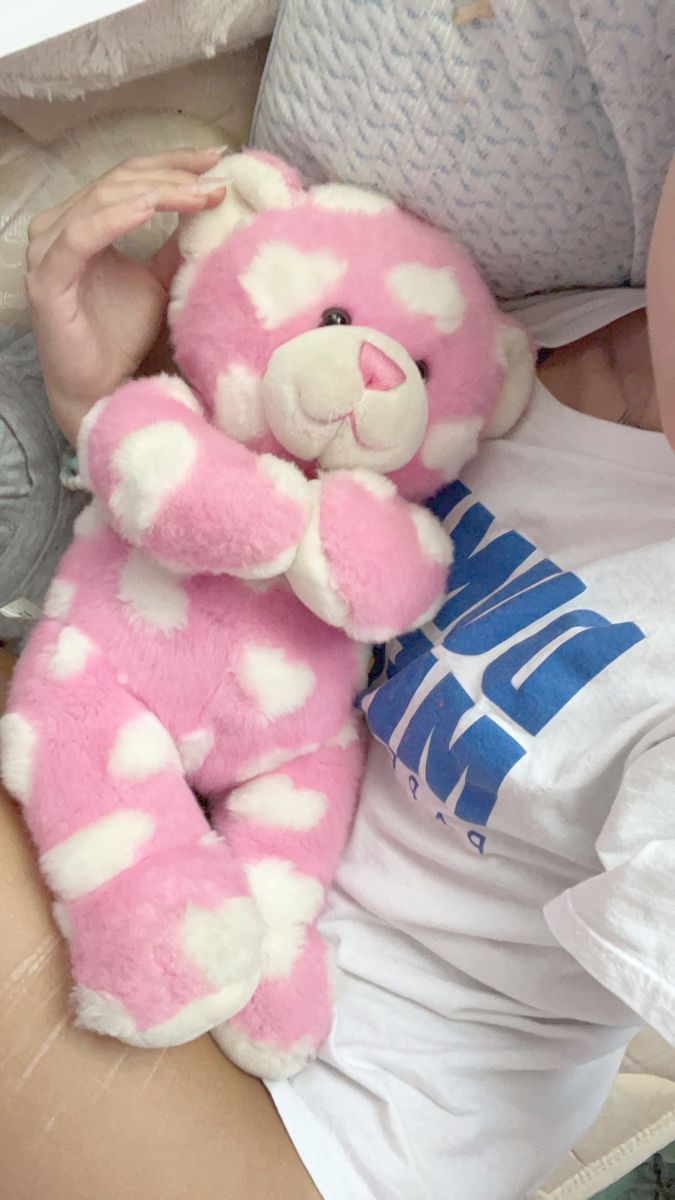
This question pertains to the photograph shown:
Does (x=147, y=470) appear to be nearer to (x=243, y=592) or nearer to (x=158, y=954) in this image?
(x=243, y=592)

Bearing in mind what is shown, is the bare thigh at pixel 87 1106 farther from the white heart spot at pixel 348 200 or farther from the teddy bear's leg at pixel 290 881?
the white heart spot at pixel 348 200

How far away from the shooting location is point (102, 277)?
651mm

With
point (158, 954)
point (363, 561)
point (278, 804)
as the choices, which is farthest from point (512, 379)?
point (158, 954)

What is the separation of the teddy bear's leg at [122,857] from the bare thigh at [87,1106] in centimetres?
2

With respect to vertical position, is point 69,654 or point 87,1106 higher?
point 69,654

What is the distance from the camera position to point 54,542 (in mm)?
724

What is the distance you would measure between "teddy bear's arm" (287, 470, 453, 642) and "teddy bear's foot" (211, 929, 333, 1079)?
23cm

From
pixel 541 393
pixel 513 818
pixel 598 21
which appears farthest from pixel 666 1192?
pixel 598 21

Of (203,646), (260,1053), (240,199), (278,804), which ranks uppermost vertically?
(240,199)

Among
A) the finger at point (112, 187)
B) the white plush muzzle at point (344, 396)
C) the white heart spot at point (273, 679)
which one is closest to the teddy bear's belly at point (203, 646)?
the white heart spot at point (273, 679)

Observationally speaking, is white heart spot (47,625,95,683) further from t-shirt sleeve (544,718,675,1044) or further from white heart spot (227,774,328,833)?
t-shirt sleeve (544,718,675,1044)

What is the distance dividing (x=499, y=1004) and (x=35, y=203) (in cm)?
66

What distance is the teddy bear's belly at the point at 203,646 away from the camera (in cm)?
61

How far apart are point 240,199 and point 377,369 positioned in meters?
0.16
